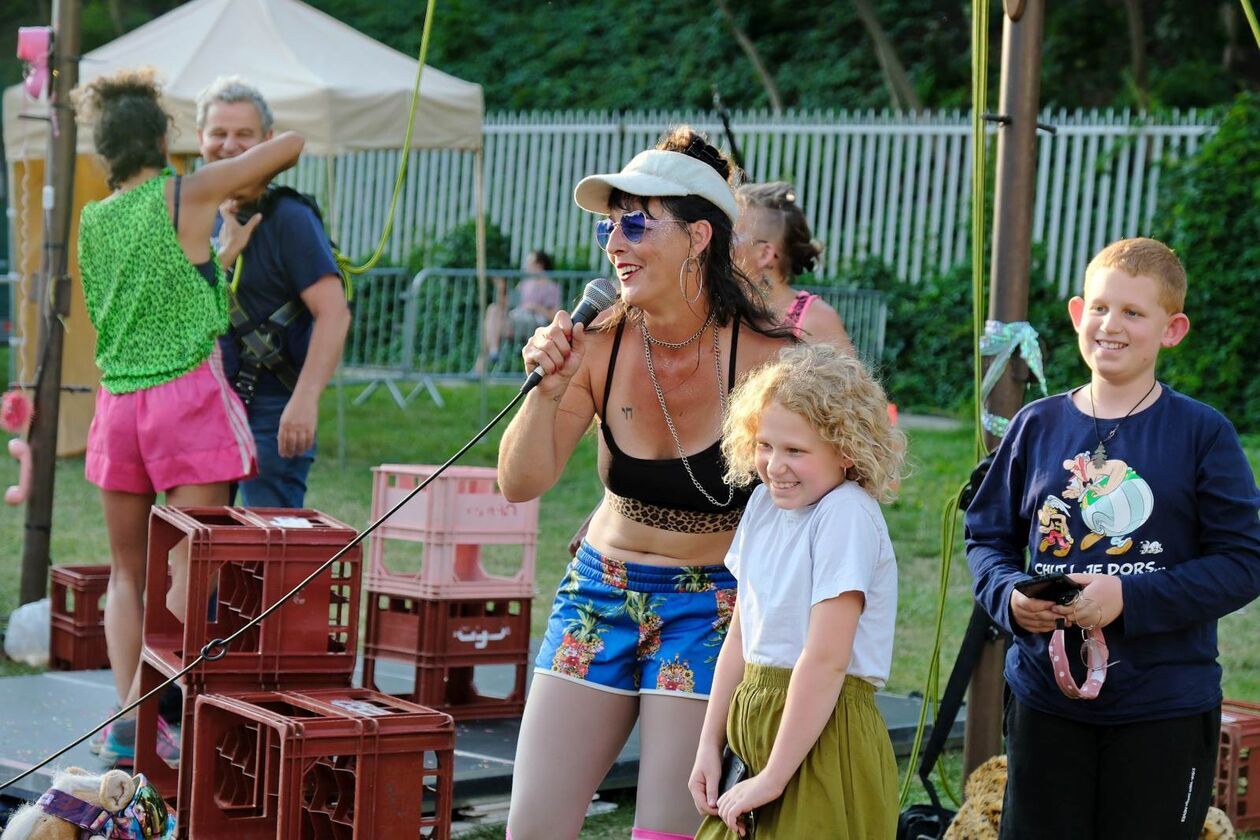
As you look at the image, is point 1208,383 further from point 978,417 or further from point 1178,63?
point 978,417

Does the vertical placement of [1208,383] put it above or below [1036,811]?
above

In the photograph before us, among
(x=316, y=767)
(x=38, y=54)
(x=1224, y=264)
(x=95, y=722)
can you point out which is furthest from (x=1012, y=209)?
(x=1224, y=264)

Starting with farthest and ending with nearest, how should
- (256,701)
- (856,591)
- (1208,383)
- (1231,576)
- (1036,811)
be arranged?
1. (1208,383)
2. (256,701)
3. (1036,811)
4. (1231,576)
5. (856,591)

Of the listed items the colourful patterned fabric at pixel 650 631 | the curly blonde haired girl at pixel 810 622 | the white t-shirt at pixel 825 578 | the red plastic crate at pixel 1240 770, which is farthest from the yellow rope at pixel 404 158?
the red plastic crate at pixel 1240 770

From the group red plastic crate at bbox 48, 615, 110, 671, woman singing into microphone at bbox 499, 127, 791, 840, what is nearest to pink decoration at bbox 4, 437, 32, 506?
red plastic crate at bbox 48, 615, 110, 671

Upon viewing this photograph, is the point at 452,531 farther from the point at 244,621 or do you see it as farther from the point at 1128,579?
Answer: the point at 1128,579

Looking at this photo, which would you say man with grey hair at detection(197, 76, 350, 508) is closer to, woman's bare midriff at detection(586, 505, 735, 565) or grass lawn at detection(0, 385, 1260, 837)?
grass lawn at detection(0, 385, 1260, 837)

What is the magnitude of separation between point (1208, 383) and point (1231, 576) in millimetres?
11297

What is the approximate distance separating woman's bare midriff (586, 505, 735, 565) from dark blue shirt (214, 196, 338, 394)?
87.7 inches

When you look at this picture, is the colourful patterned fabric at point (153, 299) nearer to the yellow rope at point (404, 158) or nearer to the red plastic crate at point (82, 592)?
the yellow rope at point (404, 158)

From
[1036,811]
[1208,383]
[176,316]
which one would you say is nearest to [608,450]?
[1036,811]

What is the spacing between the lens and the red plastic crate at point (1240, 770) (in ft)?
15.8

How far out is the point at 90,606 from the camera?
20.9ft

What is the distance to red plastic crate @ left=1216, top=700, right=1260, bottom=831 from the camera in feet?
15.8
